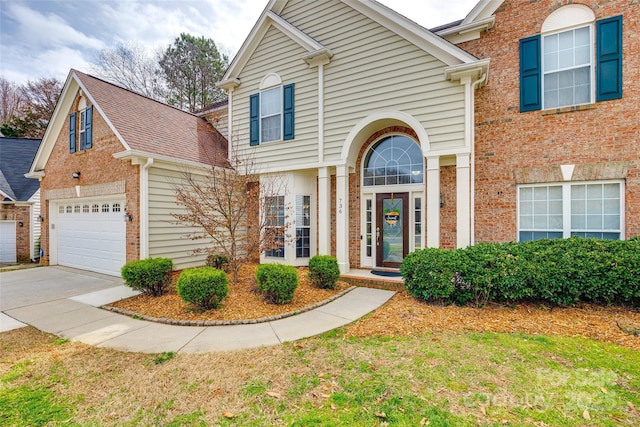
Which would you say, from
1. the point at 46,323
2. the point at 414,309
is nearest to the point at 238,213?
the point at 46,323

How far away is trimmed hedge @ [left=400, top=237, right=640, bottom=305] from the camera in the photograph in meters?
5.17

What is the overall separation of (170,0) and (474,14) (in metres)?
9.76

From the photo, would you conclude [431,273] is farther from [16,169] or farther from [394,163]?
[16,169]

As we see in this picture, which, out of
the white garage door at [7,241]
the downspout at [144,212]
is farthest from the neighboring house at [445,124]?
the white garage door at [7,241]

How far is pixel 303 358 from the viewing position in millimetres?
3830

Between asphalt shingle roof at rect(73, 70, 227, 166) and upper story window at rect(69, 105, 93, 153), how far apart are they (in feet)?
2.85

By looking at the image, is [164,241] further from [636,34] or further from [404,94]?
[636,34]

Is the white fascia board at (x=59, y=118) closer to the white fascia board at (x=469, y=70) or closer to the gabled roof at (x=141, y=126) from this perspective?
the gabled roof at (x=141, y=126)

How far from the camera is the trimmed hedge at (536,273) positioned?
517 cm

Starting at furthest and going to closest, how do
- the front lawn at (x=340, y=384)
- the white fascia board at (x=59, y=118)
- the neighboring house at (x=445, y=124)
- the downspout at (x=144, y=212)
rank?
the white fascia board at (x=59, y=118) → the downspout at (x=144, y=212) → the neighboring house at (x=445, y=124) → the front lawn at (x=340, y=384)

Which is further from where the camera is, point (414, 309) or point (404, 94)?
point (404, 94)

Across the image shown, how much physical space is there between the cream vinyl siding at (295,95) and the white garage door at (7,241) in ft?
41.1

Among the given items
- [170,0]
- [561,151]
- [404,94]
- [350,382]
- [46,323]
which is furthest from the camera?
[170,0]

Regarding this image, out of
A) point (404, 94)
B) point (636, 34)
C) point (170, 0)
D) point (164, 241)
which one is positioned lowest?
point (164, 241)
